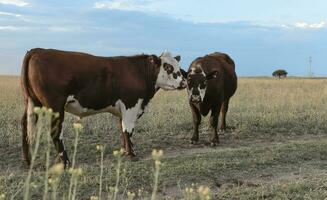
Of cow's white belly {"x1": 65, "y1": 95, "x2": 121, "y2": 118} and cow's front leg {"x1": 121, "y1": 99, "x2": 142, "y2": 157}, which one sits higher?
cow's white belly {"x1": 65, "y1": 95, "x2": 121, "y2": 118}

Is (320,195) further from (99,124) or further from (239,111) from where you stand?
(239,111)

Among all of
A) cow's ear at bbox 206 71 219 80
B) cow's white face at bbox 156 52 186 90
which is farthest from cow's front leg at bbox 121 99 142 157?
cow's ear at bbox 206 71 219 80

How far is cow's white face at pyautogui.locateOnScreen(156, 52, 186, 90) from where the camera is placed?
364 inches

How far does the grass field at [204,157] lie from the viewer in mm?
6191

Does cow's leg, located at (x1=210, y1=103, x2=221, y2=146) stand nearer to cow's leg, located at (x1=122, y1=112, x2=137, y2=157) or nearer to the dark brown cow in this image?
the dark brown cow

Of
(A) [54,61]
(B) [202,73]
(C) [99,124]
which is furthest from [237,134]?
(A) [54,61]

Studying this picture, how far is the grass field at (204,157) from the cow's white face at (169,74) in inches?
49.1

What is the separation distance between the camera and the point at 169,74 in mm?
9289

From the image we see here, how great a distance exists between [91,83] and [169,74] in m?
1.80

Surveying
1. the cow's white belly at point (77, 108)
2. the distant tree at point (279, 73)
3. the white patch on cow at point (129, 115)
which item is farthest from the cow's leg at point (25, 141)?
the distant tree at point (279, 73)

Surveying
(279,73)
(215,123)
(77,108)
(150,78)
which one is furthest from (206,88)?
(279,73)

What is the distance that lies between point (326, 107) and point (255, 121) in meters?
4.62

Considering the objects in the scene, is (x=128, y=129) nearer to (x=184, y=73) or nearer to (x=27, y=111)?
(x=27, y=111)

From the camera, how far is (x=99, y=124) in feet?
38.2
